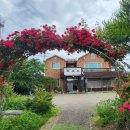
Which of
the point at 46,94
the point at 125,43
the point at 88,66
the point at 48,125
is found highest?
the point at 88,66

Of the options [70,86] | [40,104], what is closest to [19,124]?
[40,104]

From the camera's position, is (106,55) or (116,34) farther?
(116,34)

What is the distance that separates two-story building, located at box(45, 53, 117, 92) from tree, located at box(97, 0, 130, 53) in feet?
106

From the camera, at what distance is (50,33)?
11.9 metres

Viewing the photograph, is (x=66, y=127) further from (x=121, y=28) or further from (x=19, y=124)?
(x=121, y=28)

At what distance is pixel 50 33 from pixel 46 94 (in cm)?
A: 702

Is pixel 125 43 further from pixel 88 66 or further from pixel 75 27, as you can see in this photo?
pixel 88 66

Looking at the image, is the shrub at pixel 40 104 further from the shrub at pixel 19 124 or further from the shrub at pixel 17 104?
the shrub at pixel 19 124

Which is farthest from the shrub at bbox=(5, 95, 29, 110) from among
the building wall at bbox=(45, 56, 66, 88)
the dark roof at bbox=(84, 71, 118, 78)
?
the building wall at bbox=(45, 56, 66, 88)

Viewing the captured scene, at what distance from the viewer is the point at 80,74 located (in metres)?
52.2

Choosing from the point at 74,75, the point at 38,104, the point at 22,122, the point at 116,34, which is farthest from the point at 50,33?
the point at 74,75

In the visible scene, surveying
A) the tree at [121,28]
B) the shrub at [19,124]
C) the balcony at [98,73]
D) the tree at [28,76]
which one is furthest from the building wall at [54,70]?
the shrub at [19,124]

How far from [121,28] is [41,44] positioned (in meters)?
7.68

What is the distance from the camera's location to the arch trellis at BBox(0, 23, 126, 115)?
1177 centimetres
